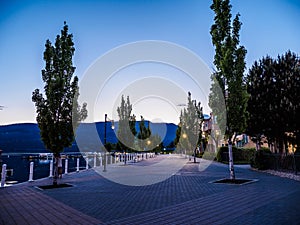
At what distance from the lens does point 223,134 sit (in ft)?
51.2

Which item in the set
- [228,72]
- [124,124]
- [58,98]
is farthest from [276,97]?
[124,124]

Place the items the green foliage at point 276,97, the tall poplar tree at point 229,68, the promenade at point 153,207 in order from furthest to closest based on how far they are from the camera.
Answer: the green foliage at point 276,97, the tall poplar tree at point 229,68, the promenade at point 153,207

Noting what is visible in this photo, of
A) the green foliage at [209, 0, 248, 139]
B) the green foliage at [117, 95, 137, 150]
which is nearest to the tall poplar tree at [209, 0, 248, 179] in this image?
the green foliage at [209, 0, 248, 139]

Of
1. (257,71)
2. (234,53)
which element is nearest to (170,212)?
(234,53)

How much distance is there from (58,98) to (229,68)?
9.74m

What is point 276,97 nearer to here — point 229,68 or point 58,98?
point 229,68

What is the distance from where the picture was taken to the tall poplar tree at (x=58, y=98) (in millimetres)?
13500

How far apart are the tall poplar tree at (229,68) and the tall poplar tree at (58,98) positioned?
324 inches

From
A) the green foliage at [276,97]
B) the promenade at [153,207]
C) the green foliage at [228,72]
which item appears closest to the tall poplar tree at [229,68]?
the green foliage at [228,72]

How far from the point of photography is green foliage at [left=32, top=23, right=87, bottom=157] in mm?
13500

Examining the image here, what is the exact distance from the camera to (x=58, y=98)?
13703 millimetres

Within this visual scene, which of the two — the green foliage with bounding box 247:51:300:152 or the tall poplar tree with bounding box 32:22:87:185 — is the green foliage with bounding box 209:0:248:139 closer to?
the green foliage with bounding box 247:51:300:152

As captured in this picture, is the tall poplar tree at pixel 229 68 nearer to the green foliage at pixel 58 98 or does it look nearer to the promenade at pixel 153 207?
the promenade at pixel 153 207

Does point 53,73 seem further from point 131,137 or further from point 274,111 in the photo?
point 131,137
